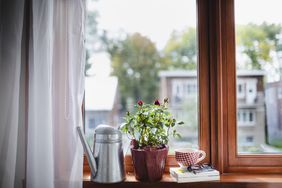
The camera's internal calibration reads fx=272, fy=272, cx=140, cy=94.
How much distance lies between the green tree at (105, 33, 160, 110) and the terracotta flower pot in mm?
3961

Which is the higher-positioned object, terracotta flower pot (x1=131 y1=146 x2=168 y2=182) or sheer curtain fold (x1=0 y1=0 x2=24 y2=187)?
sheer curtain fold (x1=0 y1=0 x2=24 y2=187)

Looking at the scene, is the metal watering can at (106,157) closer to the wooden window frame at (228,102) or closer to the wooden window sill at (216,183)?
the wooden window sill at (216,183)

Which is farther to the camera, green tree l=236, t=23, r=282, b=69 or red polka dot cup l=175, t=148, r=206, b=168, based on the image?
green tree l=236, t=23, r=282, b=69

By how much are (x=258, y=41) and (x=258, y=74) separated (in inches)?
6.5

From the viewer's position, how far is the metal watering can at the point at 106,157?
3.63 feet

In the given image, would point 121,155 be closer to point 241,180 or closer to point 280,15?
point 241,180

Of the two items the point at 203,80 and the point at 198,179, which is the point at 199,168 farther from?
the point at 203,80

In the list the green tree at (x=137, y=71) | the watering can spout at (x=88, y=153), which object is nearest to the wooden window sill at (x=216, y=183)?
the watering can spout at (x=88, y=153)

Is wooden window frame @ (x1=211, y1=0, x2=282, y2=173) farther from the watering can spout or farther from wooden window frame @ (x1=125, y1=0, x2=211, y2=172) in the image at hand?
the watering can spout

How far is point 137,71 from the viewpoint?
593cm

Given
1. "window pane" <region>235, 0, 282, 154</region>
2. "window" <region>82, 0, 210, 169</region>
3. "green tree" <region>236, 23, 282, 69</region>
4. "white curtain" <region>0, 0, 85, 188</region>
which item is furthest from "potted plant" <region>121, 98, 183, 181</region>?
"green tree" <region>236, 23, 282, 69</region>

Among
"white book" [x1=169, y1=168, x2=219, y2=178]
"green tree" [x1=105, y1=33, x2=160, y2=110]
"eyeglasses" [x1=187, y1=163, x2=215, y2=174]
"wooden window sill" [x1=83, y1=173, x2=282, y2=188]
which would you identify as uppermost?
"green tree" [x1=105, y1=33, x2=160, y2=110]

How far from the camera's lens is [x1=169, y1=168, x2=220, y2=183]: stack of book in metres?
1.15

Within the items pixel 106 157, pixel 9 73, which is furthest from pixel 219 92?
pixel 9 73
